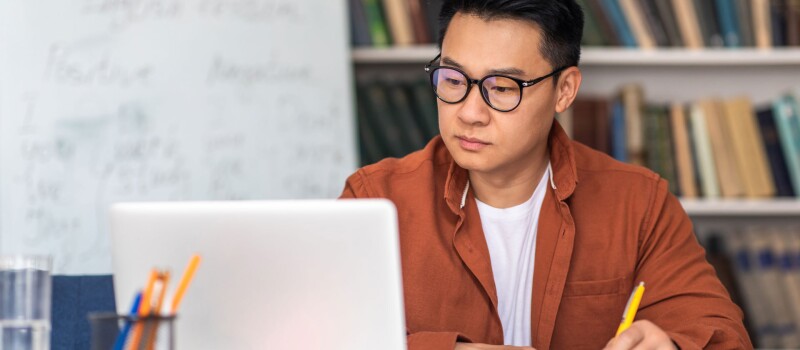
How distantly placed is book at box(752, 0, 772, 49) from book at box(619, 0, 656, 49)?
29 centimetres

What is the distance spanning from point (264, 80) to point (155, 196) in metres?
0.41

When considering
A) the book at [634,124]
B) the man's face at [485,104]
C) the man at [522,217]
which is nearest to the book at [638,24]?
the book at [634,124]

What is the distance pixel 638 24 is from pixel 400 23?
67cm

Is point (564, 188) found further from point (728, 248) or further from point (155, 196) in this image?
point (728, 248)

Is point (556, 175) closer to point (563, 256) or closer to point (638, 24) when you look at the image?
point (563, 256)

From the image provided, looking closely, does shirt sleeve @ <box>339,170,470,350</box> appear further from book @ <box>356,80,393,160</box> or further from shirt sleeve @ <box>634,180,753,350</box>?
book @ <box>356,80,393,160</box>

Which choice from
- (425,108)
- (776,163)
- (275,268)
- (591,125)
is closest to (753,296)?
(776,163)

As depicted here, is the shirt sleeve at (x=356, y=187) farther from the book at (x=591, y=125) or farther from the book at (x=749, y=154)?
the book at (x=749, y=154)

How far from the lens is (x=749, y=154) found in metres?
2.83

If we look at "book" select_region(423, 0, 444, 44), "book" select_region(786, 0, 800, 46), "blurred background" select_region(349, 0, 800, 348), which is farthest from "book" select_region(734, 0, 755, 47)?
"book" select_region(423, 0, 444, 44)

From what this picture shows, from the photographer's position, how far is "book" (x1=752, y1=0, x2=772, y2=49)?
2855mm

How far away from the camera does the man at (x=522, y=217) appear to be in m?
1.68

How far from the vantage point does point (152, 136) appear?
2430 millimetres

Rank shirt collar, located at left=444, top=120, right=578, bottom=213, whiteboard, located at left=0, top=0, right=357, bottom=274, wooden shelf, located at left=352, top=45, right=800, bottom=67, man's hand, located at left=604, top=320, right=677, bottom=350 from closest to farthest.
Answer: man's hand, located at left=604, top=320, right=677, bottom=350 < shirt collar, located at left=444, top=120, right=578, bottom=213 < whiteboard, located at left=0, top=0, right=357, bottom=274 < wooden shelf, located at left=352, top=45, right=800, bottom=67
